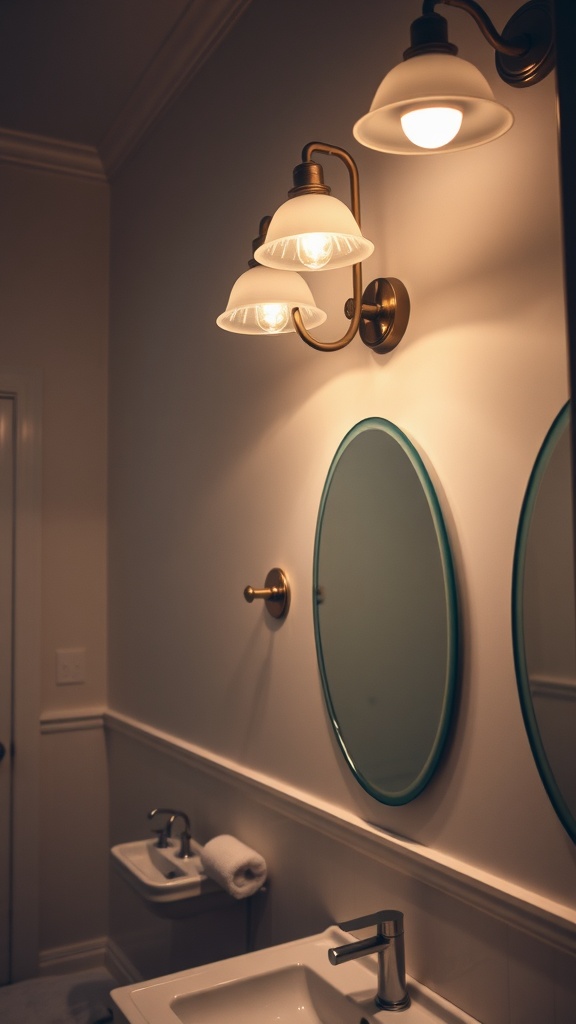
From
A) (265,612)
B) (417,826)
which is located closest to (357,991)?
(417,826)

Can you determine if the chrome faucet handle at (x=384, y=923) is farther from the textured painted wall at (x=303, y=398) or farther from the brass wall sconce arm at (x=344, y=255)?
the brass wall sconce arm at (x=344, y=255)

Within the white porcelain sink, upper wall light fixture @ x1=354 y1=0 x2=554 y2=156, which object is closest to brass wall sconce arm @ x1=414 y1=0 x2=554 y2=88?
upper wall light fixture @ x1=354 y1=0 x2=554 y2=156

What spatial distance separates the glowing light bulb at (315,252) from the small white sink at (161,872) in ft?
4.30

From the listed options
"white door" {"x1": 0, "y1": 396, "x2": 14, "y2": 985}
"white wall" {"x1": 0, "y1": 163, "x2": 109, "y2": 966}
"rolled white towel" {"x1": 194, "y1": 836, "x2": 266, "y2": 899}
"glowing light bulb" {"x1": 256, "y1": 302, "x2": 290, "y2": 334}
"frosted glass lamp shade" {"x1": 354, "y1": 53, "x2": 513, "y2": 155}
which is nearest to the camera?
"frosted glass lamp shade" {"x1": 354, "y1": 53, "x2": 513, "y2": 155}

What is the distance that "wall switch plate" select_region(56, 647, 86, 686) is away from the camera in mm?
2861

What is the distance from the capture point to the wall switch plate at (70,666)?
9.39ft

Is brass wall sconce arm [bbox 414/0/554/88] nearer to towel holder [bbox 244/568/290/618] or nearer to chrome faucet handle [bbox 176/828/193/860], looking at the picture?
towel holder [bbox 244/568/290/618]

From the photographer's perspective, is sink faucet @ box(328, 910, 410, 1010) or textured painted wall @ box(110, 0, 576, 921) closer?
textured painted wall @ box(110, 0, 576, 921)

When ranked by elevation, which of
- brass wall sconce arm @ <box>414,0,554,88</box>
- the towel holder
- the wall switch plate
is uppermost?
brass wall sconce arm @ <box>414,0,554,88</box>

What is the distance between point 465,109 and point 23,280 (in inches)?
82.8

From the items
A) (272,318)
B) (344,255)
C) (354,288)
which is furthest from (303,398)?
(344,255)

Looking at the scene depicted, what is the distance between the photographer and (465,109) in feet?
3.55

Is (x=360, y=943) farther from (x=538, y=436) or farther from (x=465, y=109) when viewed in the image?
(x=465, y=109)

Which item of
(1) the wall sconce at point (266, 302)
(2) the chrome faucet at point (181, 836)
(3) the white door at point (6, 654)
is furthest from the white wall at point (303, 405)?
(3) the white door at point (6, 654)
